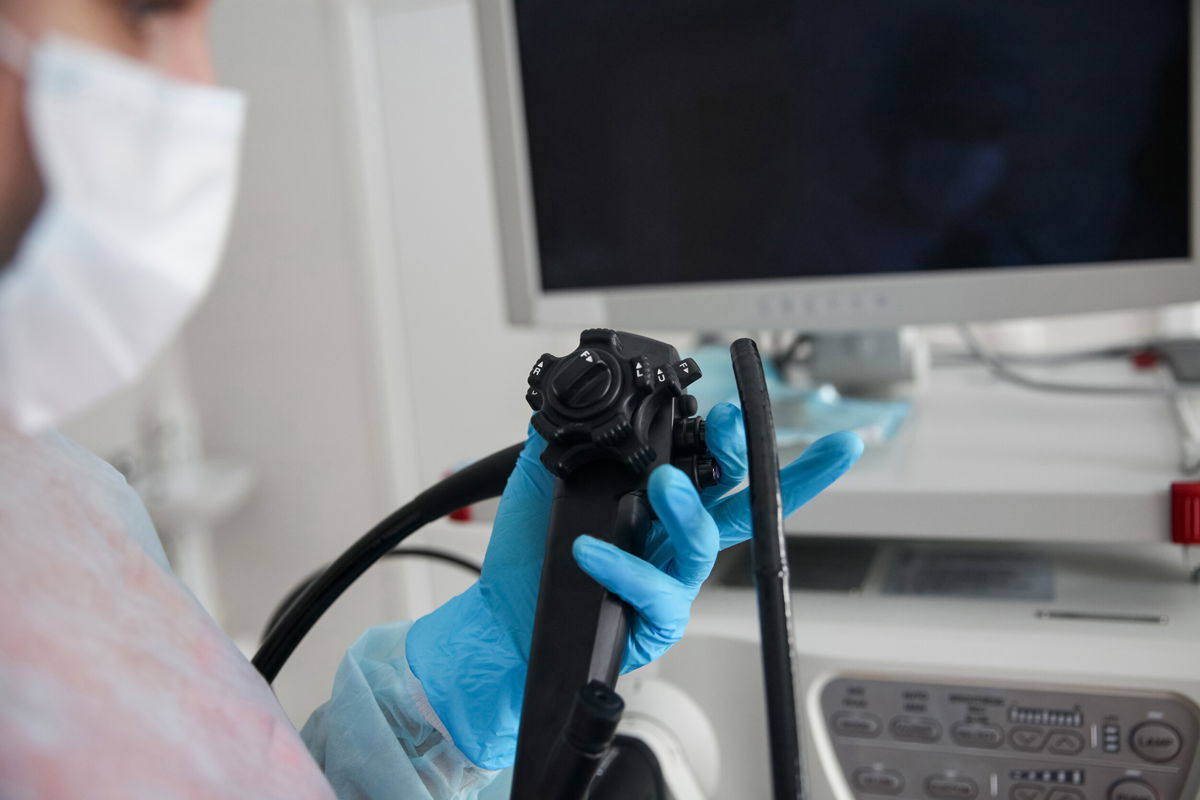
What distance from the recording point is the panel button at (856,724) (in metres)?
0.61

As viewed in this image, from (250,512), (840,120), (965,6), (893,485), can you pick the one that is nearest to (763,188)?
(840,120)

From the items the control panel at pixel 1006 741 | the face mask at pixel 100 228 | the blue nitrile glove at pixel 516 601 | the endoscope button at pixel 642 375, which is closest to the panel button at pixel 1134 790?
the control panel at pixel 1006 741

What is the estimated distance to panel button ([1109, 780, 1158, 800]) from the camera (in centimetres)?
56

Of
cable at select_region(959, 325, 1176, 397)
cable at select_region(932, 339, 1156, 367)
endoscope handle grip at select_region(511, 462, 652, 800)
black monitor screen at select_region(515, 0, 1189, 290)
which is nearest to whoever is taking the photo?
endoscope handle grip at select_region(511, 462, 652, 800)

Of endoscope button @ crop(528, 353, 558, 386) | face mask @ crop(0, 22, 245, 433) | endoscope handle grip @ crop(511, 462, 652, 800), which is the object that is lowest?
endoscope handle grip @ crop(511, 462, 652, 800)

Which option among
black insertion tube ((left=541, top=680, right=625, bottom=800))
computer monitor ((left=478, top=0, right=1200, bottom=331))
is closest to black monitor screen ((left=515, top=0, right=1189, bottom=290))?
computer monitor ((left=478, top=0, right=1200, bottom=331))

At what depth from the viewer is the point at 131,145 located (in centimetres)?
34

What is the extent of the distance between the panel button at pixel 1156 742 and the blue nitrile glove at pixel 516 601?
27cm

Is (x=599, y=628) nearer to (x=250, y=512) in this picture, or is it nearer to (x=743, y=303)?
(x=743, y=303)

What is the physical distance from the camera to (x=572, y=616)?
42 centimetres

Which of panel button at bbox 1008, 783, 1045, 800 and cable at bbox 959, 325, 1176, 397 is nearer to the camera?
panel button at bbox 1008, 783, 1045, 800

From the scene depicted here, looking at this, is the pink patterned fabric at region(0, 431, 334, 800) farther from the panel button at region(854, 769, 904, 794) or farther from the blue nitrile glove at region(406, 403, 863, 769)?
the panel button at region(854, 769, 904, 794)

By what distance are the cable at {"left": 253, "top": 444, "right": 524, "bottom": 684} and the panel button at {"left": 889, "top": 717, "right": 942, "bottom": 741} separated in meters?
0.30

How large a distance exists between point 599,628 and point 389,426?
52.2 inches
